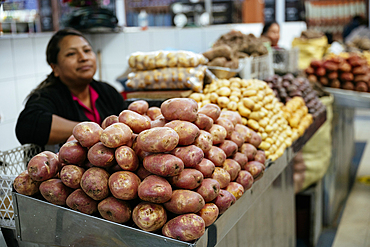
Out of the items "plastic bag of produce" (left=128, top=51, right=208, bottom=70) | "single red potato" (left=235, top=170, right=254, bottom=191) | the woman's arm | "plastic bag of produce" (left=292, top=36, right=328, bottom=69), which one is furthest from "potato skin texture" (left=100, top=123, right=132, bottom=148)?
"plastic bag of produce" (left=292, top=36, right=328, bottom=69)

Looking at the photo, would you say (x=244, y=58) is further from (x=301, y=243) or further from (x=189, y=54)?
(x=301, y=243)

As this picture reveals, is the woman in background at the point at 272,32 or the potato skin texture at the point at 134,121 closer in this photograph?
the potato skin texture at the point at 134,121

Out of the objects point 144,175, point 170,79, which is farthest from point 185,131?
point 170,79

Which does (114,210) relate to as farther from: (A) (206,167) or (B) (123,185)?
(A) (206,167)

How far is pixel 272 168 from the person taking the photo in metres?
1.88

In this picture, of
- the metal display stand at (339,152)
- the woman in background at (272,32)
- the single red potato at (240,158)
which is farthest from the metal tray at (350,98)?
the single red potato at (240,158)

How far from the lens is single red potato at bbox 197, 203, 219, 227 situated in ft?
3.89

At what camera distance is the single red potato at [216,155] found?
1.37 metres

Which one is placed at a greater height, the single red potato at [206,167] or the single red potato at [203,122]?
the single red potato at [203,122]

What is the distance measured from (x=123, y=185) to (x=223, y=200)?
0.36m

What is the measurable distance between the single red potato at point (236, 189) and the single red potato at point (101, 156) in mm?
458

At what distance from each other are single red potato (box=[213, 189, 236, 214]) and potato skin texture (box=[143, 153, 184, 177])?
208 mm

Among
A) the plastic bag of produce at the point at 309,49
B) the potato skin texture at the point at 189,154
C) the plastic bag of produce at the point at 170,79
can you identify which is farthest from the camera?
the plastic bag of produce at the point at 309,49

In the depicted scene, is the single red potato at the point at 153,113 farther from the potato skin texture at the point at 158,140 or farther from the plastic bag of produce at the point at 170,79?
the plastic bag of produce at the point at 170,79
